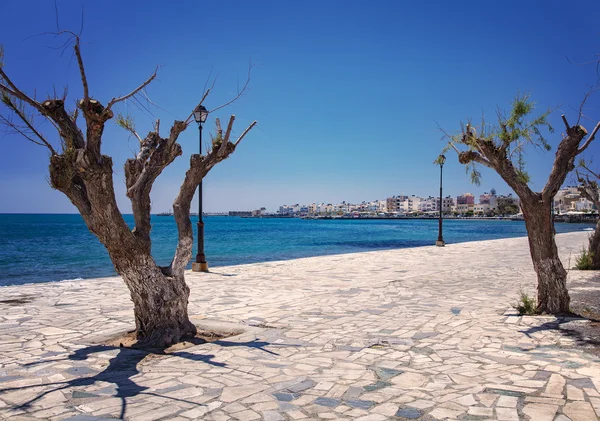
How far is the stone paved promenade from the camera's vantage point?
172 inches

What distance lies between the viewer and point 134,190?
22.3ft

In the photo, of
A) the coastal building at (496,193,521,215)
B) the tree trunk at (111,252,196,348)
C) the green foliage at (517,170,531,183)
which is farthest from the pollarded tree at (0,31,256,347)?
the coastal building at (496,193,521,215)

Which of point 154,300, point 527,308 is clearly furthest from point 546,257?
point 154,300

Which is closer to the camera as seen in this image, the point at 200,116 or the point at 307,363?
the point at 307,363

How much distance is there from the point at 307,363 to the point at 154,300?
2.43 m

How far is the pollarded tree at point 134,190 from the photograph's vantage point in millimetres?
5668

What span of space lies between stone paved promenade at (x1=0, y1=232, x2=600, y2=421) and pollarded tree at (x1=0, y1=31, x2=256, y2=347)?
72cm

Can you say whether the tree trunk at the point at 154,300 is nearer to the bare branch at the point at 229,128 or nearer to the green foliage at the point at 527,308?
the bare branch at the point at 229,128

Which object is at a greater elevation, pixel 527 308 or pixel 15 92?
pixel 15 92

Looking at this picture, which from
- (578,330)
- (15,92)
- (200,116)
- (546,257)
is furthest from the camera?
(200,116)

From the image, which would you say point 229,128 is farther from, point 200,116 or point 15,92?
point 200,116

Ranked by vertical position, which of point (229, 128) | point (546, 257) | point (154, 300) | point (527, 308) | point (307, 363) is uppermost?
point (229, 128)

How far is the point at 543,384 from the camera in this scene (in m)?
4.96

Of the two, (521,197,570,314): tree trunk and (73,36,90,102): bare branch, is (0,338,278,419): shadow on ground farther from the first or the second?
(521,197,570,314): tree trunk
